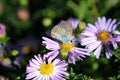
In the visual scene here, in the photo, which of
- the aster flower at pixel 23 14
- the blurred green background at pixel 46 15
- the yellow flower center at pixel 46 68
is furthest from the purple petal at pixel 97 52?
the aster flower at pixel 23 14

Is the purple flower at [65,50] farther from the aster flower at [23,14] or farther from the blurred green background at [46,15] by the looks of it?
the aster flower at [23,14]

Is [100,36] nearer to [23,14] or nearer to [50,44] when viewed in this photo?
[50,44]

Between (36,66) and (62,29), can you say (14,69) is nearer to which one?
(36,66)

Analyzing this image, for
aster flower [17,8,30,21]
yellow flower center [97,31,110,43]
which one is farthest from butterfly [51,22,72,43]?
aster flower [17,8,30,21]

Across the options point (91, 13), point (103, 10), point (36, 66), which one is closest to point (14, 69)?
point (36, 66)

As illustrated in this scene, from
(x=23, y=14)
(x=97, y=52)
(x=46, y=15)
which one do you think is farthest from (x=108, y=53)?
(x=23, y=14)
